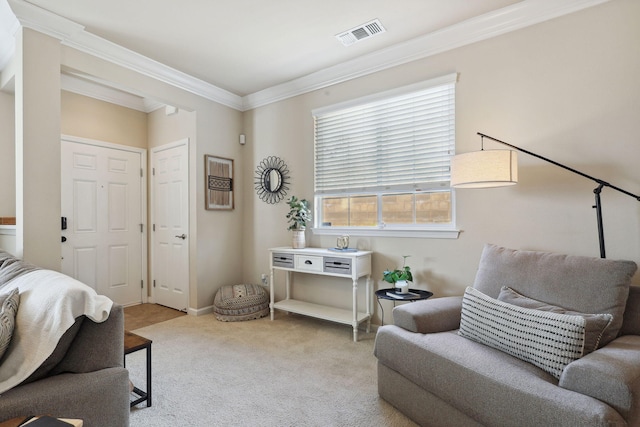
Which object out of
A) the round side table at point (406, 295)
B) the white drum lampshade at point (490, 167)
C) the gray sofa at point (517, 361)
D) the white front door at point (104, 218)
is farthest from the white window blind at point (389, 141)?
the white front door at point (104, 218)

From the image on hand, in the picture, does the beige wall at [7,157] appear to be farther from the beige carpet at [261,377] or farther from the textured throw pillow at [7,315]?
the textured throw pillow at [7,315]

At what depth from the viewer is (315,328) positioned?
11.0 feet

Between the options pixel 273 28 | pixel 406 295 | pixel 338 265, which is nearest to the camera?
pixel 406 295

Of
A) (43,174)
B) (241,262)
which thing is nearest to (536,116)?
(241,262)

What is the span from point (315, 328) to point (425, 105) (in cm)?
233

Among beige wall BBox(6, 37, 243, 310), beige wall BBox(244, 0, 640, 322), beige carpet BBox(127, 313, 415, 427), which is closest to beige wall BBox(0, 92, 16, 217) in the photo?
beige wall BBox(6, 37, 243, 310)

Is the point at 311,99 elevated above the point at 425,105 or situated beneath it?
elevated above

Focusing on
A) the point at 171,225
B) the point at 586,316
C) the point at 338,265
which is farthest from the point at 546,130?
the point at 171,225

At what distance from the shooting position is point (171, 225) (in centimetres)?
416

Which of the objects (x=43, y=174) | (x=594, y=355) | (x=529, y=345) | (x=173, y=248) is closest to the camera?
(x=594, y=355)

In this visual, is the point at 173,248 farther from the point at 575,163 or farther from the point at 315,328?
the point at 575,163

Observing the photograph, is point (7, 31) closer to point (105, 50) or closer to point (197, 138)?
point (105, 50)

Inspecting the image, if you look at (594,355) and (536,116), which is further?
(536,116)

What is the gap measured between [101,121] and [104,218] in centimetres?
115
